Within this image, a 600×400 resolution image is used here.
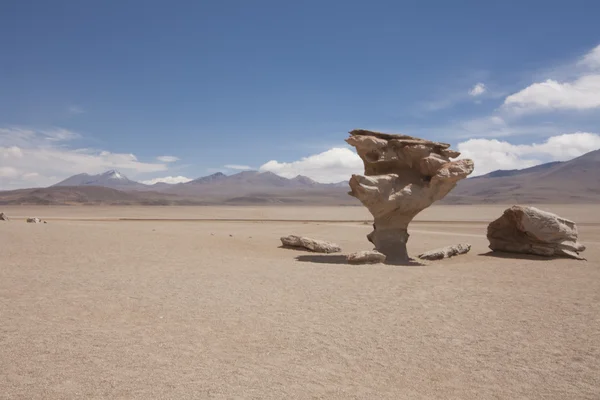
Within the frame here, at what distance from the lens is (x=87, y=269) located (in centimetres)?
1066

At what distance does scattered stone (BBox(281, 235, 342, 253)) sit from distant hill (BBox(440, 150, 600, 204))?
373 feet

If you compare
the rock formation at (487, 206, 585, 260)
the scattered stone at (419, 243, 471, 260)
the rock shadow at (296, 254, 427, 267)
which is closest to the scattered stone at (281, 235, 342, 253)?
the rock shadow at (296, 254, 427, 267)

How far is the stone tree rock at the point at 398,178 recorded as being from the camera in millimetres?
14172

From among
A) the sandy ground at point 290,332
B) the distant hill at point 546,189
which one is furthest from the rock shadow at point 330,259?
the distant hill at point 546,189

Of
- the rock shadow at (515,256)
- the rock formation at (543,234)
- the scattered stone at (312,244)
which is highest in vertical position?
the rock formation at (543,234)

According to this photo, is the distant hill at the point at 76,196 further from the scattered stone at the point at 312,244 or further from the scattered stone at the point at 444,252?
the scattered stone at the point at 444,252

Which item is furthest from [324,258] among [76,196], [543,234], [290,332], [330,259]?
[76,196]

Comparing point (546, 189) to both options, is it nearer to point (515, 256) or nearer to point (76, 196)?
point (76, 196)

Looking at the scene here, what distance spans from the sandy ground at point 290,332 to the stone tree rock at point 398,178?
10.2 ft

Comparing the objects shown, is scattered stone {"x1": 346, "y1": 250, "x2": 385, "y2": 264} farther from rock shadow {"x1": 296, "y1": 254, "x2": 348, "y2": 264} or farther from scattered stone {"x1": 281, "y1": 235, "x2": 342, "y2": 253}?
scattered stone {"x1": 281, "y1": 235, "x2": 342, "y2": 253}

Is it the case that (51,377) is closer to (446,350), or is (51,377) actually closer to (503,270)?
(446,350)

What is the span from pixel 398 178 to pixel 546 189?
158m

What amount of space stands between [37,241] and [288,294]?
10.2 m

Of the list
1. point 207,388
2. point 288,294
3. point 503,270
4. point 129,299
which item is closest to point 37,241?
point 129,299
